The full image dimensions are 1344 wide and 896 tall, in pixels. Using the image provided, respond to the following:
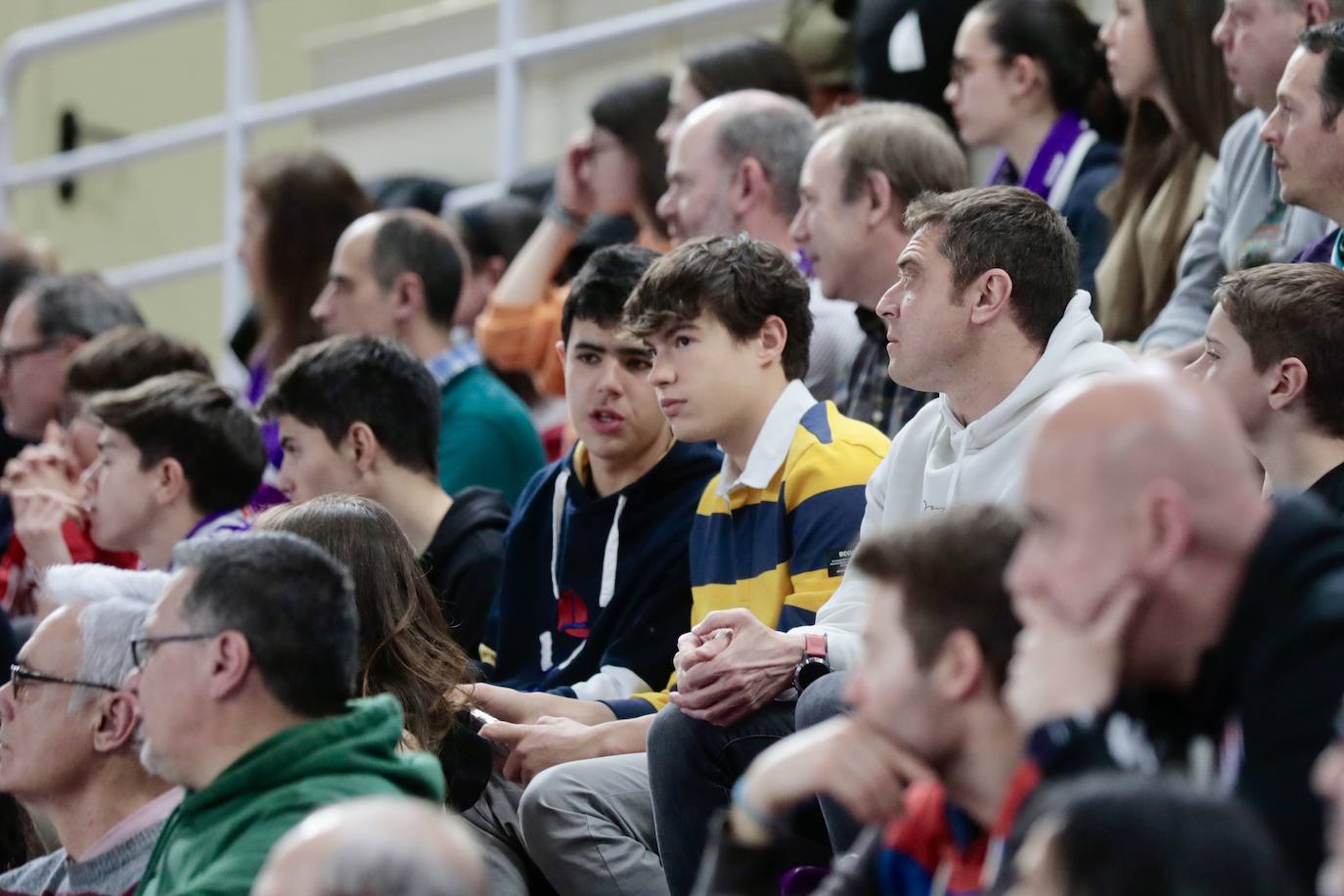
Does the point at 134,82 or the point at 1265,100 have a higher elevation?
the point at 1265,100

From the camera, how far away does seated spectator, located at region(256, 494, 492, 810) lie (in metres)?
3.04

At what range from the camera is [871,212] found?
4.04 meters

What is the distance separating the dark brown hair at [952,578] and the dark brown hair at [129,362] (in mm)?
3292

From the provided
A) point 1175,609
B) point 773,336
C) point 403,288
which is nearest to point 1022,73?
point 773,336

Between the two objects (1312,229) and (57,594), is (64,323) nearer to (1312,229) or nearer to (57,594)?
(57,594)

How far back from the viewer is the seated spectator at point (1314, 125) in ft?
11.0

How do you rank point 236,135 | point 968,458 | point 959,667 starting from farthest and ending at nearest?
1. point 236,135
2. point 968,458
3. point 959,667

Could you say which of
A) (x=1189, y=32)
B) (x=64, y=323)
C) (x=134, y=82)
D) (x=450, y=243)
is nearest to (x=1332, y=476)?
(x=1189, y=32)

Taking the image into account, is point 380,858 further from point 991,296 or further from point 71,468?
point 71,468

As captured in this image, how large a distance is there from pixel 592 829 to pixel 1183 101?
212 centimetres

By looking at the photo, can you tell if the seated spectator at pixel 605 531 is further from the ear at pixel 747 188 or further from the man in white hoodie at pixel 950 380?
the ear at pixel 747 188

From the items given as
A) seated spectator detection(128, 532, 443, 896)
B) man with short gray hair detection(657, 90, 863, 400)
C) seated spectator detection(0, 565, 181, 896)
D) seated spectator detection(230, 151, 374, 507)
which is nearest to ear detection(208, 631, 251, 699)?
seated spectator detection(128, 532, 443, 896)

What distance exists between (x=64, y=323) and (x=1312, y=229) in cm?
335

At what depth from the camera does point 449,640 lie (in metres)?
3.17
